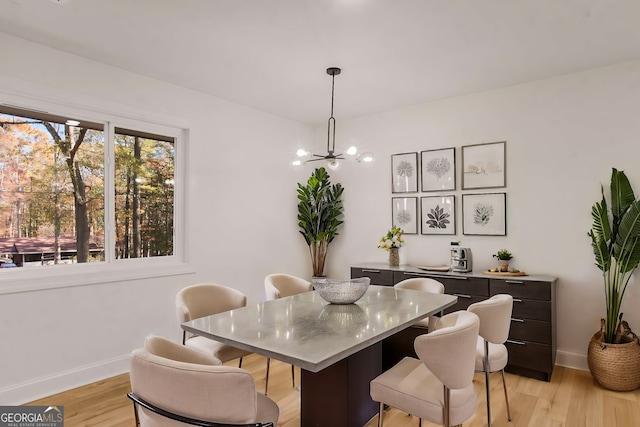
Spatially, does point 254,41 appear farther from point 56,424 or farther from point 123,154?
point 56,424

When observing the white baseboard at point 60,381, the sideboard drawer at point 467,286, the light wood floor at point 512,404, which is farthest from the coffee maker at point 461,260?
the white baseboard at point 60,381

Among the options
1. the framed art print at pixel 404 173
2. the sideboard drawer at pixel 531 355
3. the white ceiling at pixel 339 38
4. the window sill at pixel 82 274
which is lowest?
the sideboard drawer at pixel 531 355

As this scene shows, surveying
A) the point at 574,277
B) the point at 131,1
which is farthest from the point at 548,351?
the point at 131,1

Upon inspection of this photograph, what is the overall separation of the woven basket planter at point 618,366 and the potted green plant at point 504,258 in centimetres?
94

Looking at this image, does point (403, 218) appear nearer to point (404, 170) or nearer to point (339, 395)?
point (404, 170)

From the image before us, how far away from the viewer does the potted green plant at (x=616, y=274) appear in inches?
117

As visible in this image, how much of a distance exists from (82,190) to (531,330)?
4.04 metres

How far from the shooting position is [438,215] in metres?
4.28

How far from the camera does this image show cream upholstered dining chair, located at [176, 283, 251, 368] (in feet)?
8.38

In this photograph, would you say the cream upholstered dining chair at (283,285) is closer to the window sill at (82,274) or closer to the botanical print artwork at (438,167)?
the window sill at (82,274)

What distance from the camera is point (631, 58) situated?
3238 mm

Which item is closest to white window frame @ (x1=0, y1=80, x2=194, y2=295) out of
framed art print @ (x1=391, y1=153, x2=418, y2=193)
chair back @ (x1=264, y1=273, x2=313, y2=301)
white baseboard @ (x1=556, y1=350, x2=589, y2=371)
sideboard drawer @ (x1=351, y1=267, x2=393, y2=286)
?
chair back @ (x1=264, y1=273, x2=313, y2=301)

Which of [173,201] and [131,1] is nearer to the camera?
[131,1]

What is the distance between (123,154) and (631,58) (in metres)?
4.56
